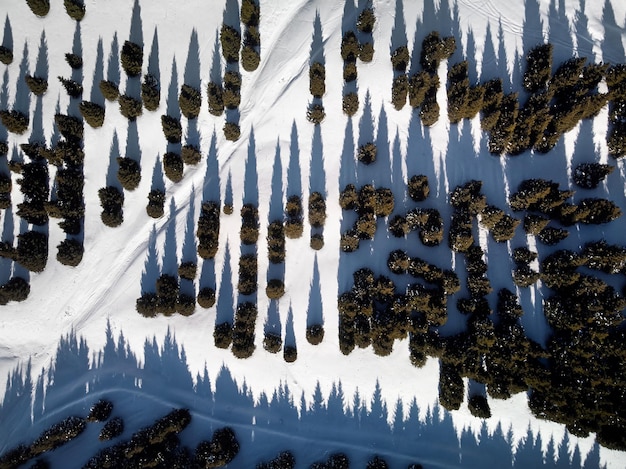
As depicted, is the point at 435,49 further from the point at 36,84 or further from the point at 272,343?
the point at 36,84

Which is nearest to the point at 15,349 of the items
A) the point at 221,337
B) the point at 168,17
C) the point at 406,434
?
the point at 221,337

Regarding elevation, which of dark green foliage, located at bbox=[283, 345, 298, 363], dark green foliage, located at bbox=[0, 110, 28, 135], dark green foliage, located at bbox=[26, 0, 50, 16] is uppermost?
dark green foliage, located at bbox=[26, 0, 50, 16]

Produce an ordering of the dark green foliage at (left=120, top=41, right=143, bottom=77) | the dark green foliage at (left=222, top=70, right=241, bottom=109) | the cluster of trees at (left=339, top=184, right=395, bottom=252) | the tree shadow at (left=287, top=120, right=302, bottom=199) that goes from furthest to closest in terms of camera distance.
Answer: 1. the tree shadow at (left=287, top=120, right=302, bottom=199)
2. the dark green foliage at (left=222, top=70, right=241, bottom=109)
3. the dark green foliage at (left=120, top=41, right=143, bottom=77)
4. the cluster of trees at (left=339, top=184, right=395, bottom=252)

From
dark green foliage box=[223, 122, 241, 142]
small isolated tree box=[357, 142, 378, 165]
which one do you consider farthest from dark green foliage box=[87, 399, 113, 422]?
small isolated tree box=[357, 142, 378, 165]

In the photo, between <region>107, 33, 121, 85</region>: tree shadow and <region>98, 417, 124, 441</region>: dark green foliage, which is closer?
<region>98, 417, 124, 441</region>: dark green foliage

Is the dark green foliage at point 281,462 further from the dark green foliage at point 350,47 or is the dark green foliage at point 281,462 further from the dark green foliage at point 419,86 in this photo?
the dark green foliage at point 350,47

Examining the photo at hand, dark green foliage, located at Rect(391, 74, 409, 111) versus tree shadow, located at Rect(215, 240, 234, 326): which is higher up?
dark green foliage, located at Rect(391, 74, 409, 111)

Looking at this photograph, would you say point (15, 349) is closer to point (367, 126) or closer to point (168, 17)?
point (168, 17)

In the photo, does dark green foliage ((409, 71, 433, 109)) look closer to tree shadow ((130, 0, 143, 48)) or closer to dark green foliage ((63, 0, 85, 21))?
tree shadow ((130, 0, 143, 48))
